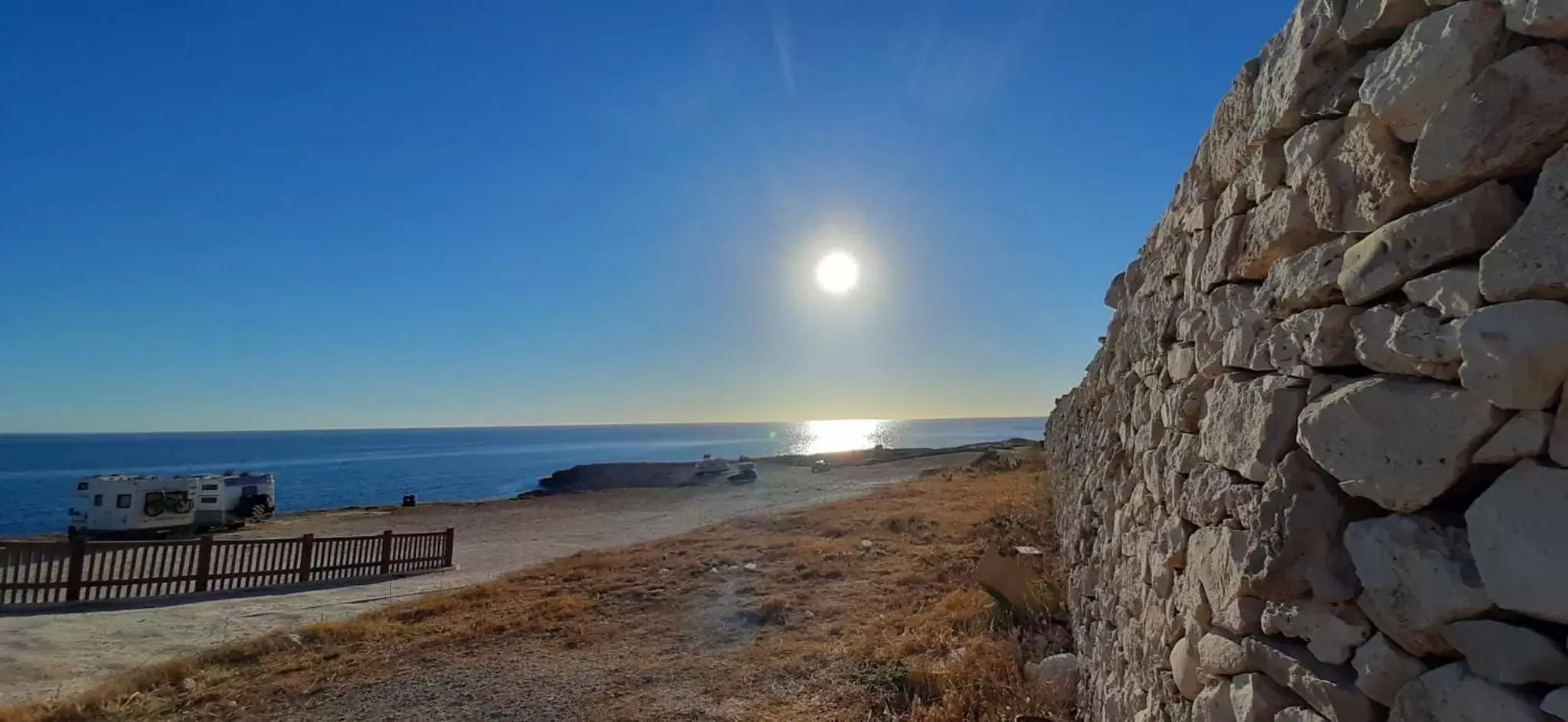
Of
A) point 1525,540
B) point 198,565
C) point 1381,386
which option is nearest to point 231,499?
point 198,565

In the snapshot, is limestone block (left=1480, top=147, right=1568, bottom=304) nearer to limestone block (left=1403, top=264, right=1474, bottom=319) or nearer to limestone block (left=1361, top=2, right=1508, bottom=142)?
limestone block (left=1403, top=264, right=1474, bottom=319)

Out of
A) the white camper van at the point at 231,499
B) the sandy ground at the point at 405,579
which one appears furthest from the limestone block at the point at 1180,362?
the white camper van at the point at 231,499

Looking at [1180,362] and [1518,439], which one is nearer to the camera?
[1518,439]

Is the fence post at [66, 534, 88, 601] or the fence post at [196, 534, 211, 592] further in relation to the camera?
the fence post at [196, 534, 211, 592]

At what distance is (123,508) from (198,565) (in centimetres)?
1503

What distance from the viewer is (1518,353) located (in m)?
1.54

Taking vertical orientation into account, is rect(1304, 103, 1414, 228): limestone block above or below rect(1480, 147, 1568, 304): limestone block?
above

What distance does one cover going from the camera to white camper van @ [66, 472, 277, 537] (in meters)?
23.7

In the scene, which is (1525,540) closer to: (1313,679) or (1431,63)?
(1313,679)

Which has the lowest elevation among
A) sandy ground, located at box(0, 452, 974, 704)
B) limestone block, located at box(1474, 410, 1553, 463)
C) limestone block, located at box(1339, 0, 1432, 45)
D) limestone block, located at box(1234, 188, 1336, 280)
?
sandy ground, located at box(0, 452, 974, 704)

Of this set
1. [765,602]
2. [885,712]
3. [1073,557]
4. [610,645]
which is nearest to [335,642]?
[610,645]

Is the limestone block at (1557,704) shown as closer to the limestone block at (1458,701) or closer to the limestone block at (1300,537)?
the limestone block at (1458,701)

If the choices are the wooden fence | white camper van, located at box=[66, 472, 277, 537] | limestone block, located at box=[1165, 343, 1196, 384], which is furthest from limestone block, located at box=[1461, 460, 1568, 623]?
white camper van, located at box=[66, 472, 277, 537]

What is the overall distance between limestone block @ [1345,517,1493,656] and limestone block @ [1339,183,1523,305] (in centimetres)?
62
